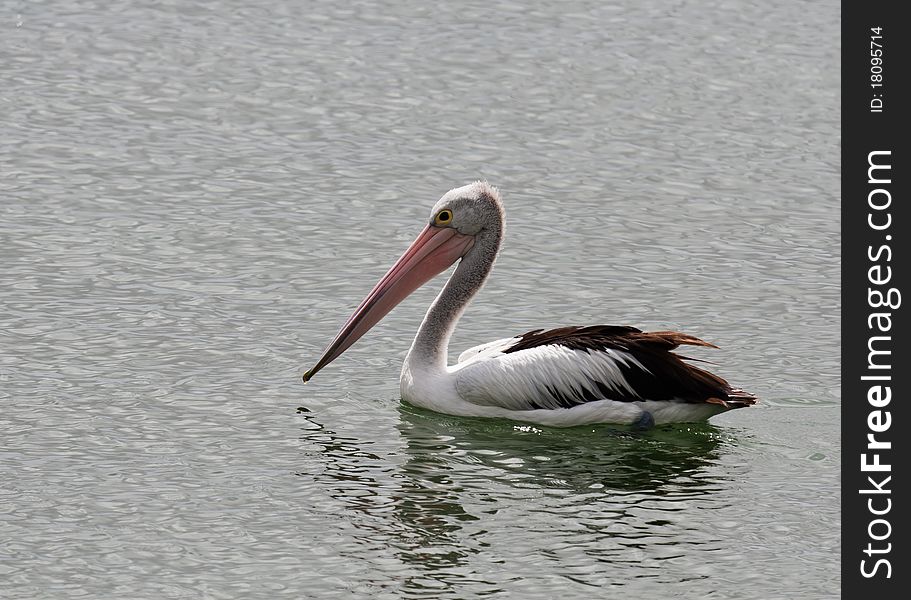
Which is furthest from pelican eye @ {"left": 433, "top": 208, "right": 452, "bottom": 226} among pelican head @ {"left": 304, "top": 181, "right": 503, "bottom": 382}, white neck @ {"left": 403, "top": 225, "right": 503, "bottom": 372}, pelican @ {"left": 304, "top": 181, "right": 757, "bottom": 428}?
pelican @ {"left": 304, "top": 181, "right": 757, "bottom": 428}

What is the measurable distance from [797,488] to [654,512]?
2.36 ft

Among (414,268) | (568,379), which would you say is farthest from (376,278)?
(568,379)

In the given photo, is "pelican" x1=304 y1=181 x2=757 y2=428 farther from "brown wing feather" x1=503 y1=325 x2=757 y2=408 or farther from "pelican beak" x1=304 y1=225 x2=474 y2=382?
"pelican beak" x1=304 y1=225 x2=474 y2=382

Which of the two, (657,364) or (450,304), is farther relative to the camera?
(450,304)

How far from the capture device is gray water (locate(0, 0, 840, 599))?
671 cm

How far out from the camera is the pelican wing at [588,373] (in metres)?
8.09

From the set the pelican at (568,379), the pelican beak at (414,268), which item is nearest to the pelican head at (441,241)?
the pelican beak at (414,268)

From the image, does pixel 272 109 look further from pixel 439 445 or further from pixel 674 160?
pixel 439 445

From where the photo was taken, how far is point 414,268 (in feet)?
29.2

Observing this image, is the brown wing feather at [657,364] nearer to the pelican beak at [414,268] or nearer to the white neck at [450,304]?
the white neck at [450,304]

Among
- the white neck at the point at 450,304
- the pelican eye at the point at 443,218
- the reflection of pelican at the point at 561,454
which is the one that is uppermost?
the pelican eye at the point at 443,218

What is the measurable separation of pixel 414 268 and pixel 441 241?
199mm

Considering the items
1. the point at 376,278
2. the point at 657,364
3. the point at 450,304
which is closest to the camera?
the point at 657,364

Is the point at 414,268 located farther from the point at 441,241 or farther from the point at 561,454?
the point at 561,454
